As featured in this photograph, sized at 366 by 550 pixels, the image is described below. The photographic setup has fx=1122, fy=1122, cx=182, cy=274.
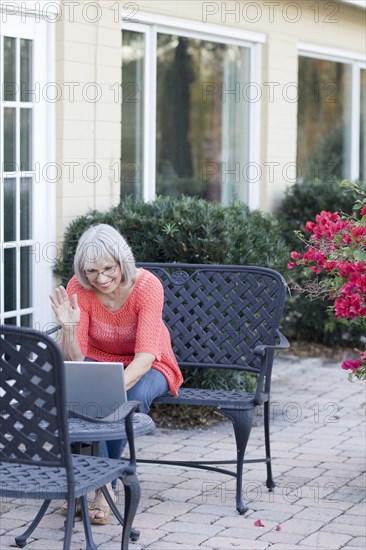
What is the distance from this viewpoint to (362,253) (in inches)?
210

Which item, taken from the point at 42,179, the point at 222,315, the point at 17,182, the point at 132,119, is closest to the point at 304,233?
the point at 132,119

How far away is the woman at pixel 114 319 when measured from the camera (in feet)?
17.0

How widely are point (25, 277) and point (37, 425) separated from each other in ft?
10.6

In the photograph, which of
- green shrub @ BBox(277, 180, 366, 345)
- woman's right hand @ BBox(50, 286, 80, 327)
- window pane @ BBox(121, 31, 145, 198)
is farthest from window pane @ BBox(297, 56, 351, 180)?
woman's right hand @ BBox(50, 286, 80, 327)

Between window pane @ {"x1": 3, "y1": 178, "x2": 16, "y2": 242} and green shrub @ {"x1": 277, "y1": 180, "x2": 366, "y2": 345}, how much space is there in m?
3.11

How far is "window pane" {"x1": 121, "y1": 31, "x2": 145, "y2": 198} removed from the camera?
27.5 feet

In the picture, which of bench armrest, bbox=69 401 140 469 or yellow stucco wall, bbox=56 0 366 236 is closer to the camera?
bench armrest, bbox=69 401 140 469

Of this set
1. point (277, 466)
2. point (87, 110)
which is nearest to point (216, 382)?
point (277, 466)

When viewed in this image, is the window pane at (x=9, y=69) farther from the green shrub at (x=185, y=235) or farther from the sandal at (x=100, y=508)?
the sandal at (x=100, y=508)

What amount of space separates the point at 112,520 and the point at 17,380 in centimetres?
146

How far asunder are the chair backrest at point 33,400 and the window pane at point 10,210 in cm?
303

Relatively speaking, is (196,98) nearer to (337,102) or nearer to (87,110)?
(337,102)

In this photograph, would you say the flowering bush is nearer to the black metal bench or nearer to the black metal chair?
the black metal bench

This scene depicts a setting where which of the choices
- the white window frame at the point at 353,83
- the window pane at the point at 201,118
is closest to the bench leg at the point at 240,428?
the window pane at the point at 201,118
